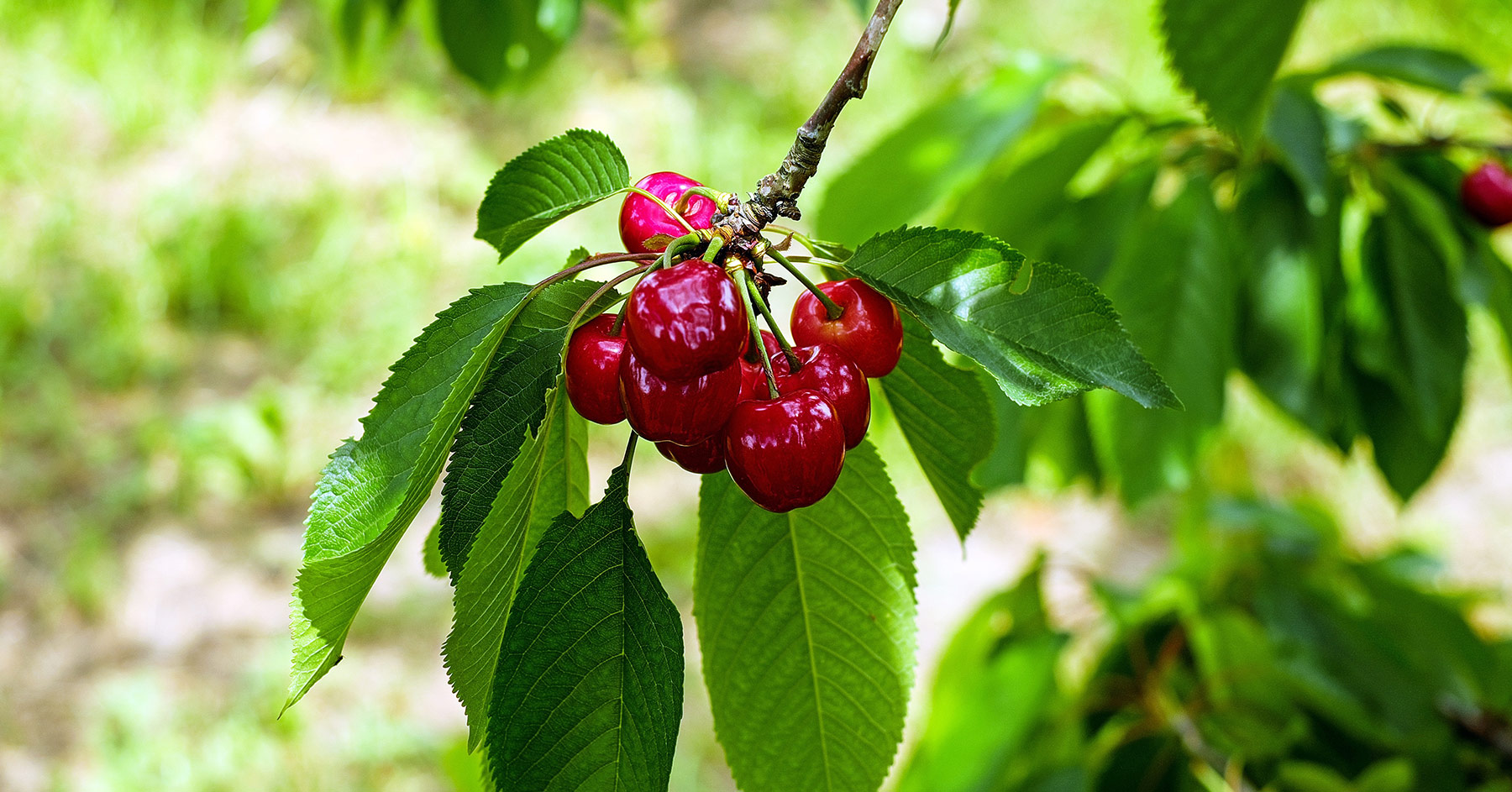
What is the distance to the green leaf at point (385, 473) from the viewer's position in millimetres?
465

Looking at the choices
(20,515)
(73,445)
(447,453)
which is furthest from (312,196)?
(447,453)

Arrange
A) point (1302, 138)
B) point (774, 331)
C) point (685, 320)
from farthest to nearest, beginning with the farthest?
point (1302, 138) < point (774, 331) < point (685, 320)

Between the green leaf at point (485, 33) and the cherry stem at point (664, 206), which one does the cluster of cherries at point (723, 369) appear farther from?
the green leaf at point (485, 33)

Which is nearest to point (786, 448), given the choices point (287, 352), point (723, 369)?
point (723, 369)

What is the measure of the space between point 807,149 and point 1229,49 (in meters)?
0.43

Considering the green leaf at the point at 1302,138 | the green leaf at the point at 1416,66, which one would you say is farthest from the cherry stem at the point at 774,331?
the green leaf at the point at 1416,66

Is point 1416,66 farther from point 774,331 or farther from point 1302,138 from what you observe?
point 774,331

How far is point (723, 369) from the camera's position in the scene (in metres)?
0.50

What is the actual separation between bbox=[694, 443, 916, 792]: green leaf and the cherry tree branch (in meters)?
0.16

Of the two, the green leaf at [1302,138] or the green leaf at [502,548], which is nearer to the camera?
Result: the green leaf at [502,548]

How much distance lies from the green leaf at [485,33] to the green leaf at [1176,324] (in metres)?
0.69

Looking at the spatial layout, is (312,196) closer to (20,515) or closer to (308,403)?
(308,403)

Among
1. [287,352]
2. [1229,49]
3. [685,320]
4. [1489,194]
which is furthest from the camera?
[287,352]

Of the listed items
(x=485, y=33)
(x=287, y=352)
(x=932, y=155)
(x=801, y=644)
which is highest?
(x=287, y=352)
